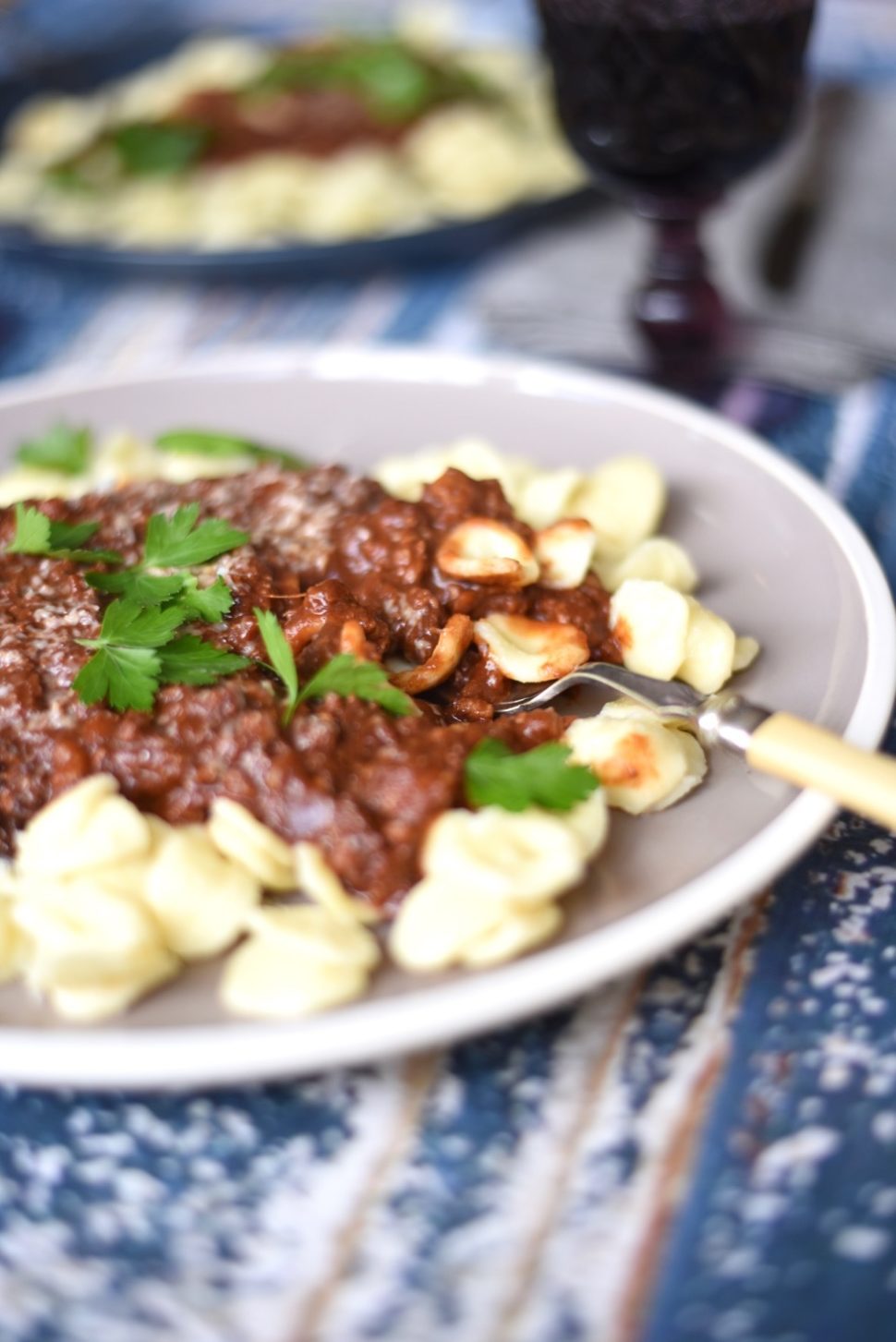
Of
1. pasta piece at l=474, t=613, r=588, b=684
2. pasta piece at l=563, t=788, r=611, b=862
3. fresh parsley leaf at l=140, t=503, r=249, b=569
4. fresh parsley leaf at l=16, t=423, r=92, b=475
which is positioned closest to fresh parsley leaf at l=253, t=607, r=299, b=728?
fresh parsley leaf at l=140, t=503, r=249, b=569

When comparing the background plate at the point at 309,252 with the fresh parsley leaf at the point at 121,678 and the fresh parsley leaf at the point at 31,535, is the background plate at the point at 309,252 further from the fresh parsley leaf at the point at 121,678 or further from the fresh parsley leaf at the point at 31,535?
the fresh parsley leaf at the point at 121,678

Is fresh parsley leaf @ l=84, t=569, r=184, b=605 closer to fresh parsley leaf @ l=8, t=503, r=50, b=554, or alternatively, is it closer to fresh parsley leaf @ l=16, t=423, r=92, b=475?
fresh parsley leaf @ l=8, t=503, r=50, b=554

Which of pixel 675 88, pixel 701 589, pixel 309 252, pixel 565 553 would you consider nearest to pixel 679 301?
pixel 675 88

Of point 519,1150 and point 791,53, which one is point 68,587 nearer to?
point 519,1150

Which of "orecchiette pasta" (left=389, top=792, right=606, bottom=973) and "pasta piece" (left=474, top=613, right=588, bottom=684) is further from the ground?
"orecchiette pasta" (left=389, top=792, right=606, bottom=973)

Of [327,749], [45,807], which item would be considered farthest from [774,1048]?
[45,807]
